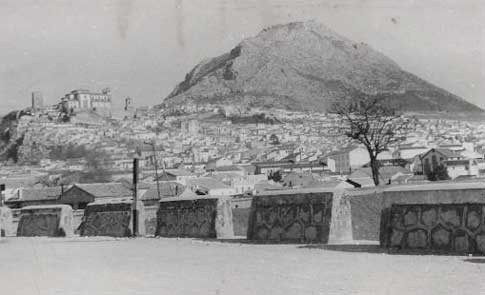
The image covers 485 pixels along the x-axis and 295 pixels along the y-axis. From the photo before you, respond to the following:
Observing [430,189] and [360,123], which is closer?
[430,189]

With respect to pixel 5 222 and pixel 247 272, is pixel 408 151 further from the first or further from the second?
pixel 247 272

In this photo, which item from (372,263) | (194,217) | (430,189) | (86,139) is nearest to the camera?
(372,263)

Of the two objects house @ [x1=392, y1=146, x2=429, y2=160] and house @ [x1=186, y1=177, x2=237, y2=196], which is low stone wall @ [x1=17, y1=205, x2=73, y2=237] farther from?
house @ [x1=392, y1=146, x2=429, y2=160]

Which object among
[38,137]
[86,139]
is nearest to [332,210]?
[86,139]

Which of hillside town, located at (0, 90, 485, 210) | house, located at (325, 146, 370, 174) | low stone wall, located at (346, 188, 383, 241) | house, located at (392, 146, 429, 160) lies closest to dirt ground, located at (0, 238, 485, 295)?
low stone wall, located at (346, 188, 383, 241)

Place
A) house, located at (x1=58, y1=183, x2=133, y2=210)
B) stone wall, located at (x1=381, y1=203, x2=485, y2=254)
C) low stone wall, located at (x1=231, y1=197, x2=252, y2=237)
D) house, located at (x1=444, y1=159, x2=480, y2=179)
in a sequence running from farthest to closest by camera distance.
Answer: house, located at (x1=444, y1=159, x2=480, y2=179)
house, located at (x1=58, y1=183, x2=133, y2=210)
low stone wall, located at (x1=231, y1=197, x2=252, y2=237)
stone wall, located at (x1=381, y1=203, x2=485, y2=254)

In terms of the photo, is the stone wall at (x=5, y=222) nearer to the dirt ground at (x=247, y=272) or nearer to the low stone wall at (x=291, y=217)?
the dirt ground at (x=247, y=272)

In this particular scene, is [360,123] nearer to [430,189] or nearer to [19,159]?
[430,189]
